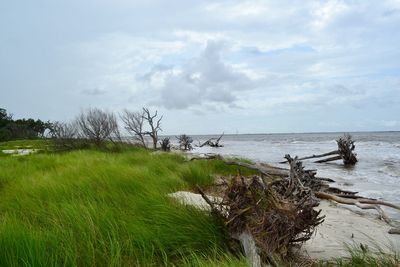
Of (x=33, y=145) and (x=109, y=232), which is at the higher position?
(x=33, y=145)

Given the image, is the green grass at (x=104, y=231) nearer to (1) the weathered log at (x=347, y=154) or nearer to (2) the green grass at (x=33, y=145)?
(1) the weathered log at (x=347, y=154)

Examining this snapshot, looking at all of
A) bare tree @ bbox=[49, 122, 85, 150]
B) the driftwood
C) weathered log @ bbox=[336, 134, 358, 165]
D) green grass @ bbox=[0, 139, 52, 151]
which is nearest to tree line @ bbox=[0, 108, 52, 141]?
green grass @ bbox=[0, 139, 52, 151]

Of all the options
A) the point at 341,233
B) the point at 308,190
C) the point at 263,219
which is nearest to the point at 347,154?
the point at 341,233

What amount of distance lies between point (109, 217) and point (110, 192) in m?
1.78

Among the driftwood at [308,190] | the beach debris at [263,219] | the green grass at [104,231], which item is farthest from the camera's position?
the driftwood at [308,190]

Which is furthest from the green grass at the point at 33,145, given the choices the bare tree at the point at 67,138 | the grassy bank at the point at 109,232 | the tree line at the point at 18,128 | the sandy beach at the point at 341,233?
the sandy beach at the point at 341,233

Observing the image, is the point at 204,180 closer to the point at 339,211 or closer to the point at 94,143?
the point at 339,211

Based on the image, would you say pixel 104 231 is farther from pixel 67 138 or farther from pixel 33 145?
pixel 33 145

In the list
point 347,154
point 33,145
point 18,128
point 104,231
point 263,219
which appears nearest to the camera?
point 104,231

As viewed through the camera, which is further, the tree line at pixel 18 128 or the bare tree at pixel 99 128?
the tree line at pixel 18 128

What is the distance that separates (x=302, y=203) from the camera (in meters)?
4.33

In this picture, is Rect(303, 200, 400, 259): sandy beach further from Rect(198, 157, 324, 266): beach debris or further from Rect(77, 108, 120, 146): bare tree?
Rect(77, 108, 120, 146): bare tree

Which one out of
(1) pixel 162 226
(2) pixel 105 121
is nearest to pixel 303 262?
(1) pixel 162 226

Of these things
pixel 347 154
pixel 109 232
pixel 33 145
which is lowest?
pixel 347 154
